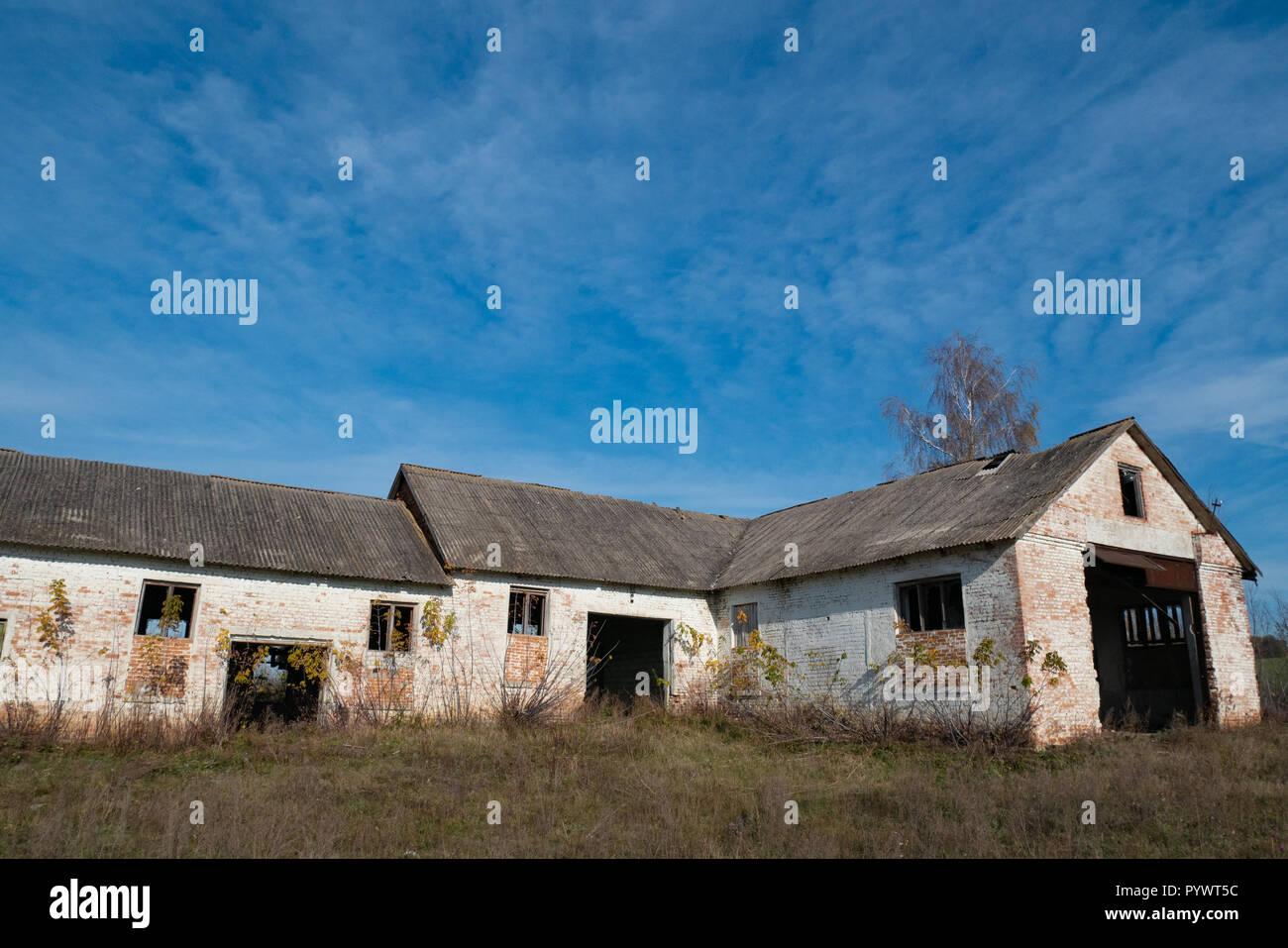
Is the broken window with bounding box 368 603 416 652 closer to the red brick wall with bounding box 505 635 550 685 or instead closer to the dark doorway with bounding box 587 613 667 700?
the red brick wall with bounding box 505 635 550 685

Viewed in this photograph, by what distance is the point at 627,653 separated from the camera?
23828 millimetres

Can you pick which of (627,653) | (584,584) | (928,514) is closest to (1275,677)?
(928,514)

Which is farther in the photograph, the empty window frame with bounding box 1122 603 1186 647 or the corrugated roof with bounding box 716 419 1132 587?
the empty window frame with bounding box 1122 603 1186 647

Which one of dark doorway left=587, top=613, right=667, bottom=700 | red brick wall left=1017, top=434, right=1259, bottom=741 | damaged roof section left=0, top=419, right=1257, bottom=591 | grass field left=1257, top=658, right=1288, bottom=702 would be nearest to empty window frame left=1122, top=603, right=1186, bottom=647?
red brick wall left=1017, top=434, right=1259, bottom=741

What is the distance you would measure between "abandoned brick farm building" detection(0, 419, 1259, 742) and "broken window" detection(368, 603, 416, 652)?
6 centimetres

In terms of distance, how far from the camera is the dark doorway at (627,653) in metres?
22.2

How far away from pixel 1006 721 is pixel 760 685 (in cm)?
626

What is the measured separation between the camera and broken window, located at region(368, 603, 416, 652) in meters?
17.5

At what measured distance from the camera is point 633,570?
69.4 feet

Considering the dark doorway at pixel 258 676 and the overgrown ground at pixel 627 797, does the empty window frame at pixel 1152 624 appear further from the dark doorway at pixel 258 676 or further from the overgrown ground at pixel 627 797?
the dark doorway at pixel 258 676

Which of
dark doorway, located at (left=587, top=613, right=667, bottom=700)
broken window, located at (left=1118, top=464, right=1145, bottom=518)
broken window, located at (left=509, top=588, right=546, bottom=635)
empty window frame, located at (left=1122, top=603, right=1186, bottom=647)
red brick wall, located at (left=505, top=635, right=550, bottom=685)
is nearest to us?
broken window, located at (left=1118, top=464, right=1145, bottom=518)

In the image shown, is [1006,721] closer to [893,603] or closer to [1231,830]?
[893,603]

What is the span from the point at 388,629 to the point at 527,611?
3.17 meters
